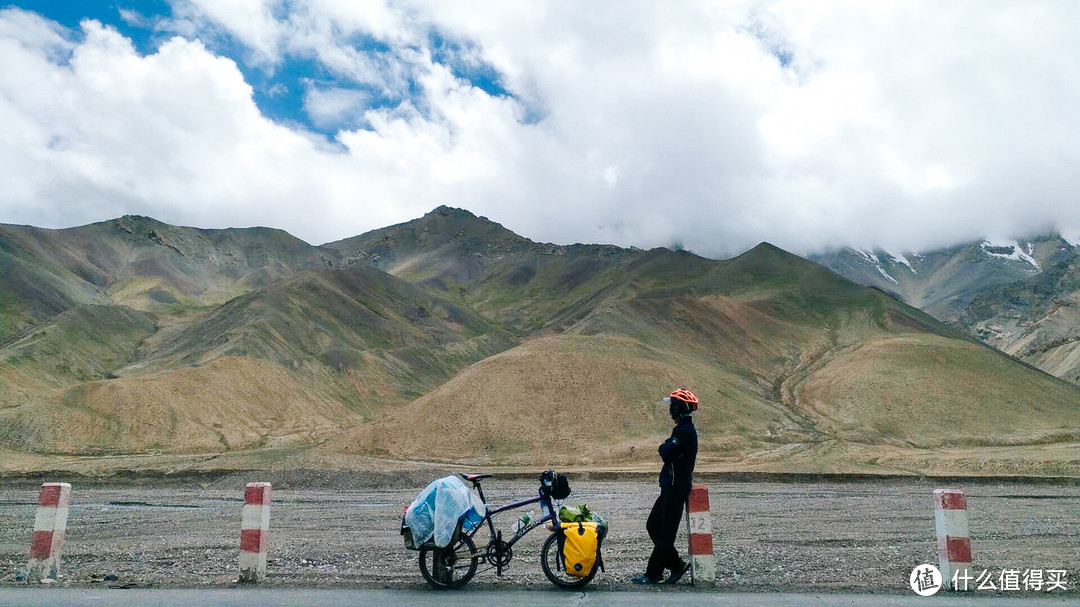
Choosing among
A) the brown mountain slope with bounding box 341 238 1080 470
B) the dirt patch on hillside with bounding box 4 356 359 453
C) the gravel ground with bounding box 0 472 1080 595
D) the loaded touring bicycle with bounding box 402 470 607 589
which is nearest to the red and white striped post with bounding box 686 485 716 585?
the gravel ground with bounding box 0 472 1080 595

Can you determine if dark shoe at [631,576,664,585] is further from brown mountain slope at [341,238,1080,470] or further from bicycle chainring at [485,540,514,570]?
brown mountain slope at [341,238,1080,470]

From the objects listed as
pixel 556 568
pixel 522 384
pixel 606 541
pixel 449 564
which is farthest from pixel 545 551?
pixel 522 384

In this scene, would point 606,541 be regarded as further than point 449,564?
Yes

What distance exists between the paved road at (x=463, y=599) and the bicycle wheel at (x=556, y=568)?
0.16m

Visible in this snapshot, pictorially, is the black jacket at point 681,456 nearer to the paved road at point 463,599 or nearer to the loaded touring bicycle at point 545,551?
the loaded touring bicycle at point 545,551

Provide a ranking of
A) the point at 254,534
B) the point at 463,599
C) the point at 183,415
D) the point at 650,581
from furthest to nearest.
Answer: the point at 183,415 < the point at 254,534 < the point at 650,581 < the point at 463,599

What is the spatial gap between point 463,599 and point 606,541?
6.44 meters

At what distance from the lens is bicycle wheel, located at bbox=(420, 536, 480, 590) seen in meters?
8.30

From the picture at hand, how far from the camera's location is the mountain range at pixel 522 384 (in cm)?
5350

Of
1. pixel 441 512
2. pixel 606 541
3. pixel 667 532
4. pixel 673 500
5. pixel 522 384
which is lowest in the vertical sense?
pixel 606 541

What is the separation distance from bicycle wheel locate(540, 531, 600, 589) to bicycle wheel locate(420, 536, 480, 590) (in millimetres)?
750

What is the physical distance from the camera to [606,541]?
13719 mm

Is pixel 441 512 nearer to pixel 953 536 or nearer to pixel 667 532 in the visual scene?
pixel 667 532

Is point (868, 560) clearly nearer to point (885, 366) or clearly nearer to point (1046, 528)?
point (1046, 528)
